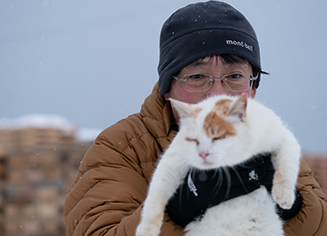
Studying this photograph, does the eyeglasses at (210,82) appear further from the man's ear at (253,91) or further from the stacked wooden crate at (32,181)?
the stacked wooden crate at (32,181)

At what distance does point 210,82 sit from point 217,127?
74cm

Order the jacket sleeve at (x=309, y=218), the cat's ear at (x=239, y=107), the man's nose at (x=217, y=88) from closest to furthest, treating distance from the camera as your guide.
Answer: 1. the cat's ear at (x=239, y=107)
2. the jacket sleeve at (x=309, y=218)
3. the man's nose at (x=217, y=88)

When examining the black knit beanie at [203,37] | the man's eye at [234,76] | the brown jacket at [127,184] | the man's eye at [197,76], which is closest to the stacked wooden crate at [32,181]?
the brown jacket at [127,184]

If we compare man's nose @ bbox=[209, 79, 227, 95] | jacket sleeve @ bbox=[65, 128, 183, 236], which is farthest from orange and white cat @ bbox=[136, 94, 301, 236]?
man's nose @ bbox=[209, 79, 227, 95]

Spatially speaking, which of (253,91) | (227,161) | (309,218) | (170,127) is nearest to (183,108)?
(227,161)

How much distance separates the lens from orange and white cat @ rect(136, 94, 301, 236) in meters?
1.71

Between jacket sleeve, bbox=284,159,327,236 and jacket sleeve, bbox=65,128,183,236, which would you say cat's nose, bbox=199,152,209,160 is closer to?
jacket sleeve, bbox=65,128,183,236

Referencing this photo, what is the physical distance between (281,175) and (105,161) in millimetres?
1011

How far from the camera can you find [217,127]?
1.69 metres

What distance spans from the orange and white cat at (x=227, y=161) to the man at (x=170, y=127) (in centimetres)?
18

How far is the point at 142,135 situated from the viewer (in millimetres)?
2373

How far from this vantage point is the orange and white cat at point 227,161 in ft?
5.60

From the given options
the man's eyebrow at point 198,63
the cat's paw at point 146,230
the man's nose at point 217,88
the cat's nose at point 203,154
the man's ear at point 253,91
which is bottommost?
the cat's paw at point 146,230

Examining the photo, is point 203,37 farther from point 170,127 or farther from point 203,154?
point 203,154
